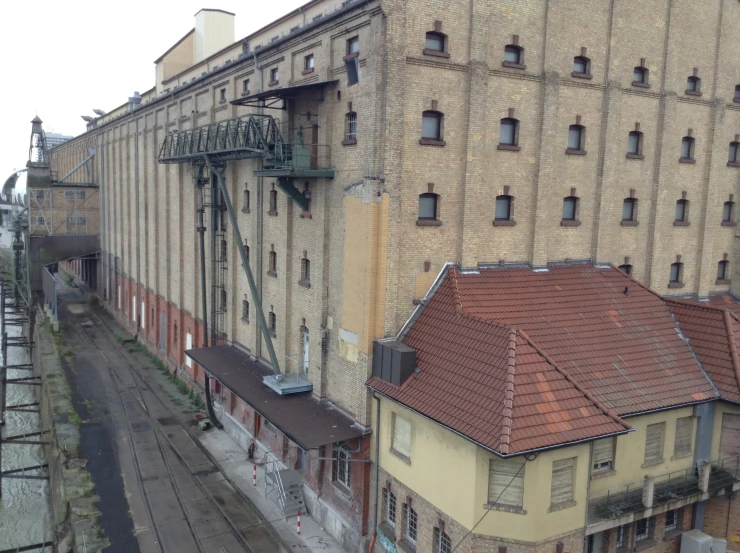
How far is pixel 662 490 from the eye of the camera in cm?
1989

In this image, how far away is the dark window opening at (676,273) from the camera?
89.0 feet

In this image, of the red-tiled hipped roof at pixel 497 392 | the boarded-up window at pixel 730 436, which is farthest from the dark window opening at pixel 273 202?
the boarded-up window at pixel 730 436

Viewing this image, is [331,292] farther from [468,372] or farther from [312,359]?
[468,372]

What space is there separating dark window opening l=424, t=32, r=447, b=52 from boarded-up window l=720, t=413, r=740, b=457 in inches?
597

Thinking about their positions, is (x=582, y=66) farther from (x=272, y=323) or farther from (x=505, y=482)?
(x=272, y=323)

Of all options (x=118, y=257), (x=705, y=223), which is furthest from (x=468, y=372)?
(x=118, y=257)

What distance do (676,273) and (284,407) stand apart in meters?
17.5

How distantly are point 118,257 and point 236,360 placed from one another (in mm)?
32605

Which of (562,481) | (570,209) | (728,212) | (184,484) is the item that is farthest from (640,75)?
(184,484)

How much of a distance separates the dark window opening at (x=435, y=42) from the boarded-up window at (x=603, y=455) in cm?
1318

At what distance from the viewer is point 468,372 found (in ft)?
59.2

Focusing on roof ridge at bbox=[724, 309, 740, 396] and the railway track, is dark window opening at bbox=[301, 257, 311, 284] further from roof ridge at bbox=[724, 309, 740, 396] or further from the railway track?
roof ridge at bbox=[724, 309, 740, 396]

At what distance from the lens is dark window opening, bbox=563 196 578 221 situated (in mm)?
24047

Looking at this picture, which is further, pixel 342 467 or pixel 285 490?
pixel 285 490
